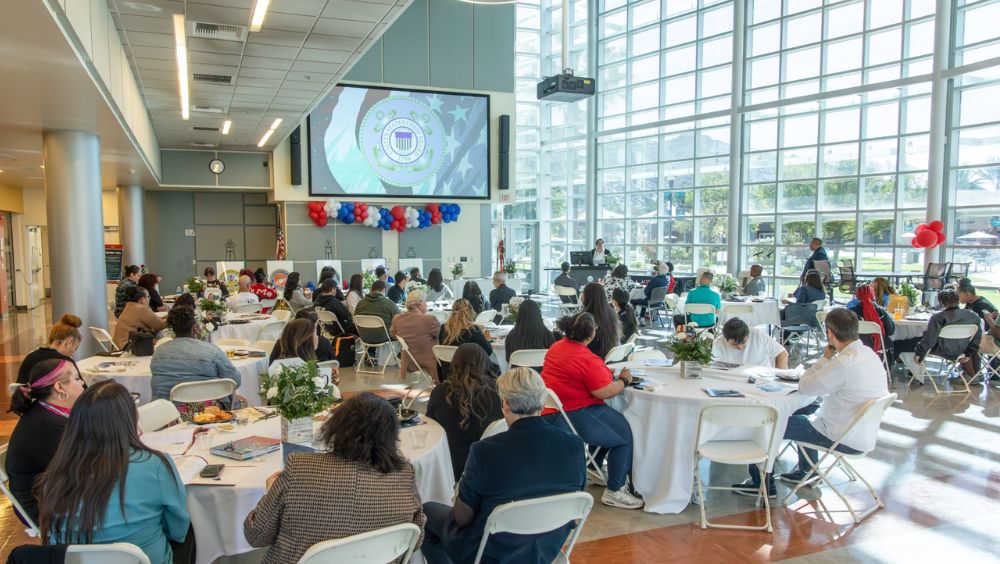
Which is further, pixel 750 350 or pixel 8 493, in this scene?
pixel 750 350

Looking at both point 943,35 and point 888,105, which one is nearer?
point 943,35

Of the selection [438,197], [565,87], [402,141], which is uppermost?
[565,87]

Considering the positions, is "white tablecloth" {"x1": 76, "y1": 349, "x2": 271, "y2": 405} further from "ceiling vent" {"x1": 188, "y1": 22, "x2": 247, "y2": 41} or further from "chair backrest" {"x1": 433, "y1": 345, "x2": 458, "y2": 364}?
"ceiling vent" {"x1": 188, "y1": 22, "x2": 247, "y2": 41}

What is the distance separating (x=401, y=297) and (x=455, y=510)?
8.56m

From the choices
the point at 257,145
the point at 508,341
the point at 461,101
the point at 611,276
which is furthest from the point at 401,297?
the point at 461,101

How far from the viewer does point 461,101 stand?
17.6 m

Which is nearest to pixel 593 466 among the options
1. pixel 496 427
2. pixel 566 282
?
pixel 496 427

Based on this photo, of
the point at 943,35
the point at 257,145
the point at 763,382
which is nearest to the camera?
the point at 763,382

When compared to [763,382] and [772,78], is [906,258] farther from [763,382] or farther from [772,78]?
[763,382]

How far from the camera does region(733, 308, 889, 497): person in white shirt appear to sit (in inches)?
176

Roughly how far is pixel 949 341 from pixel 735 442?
16.8 ft

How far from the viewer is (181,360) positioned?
5012 mm

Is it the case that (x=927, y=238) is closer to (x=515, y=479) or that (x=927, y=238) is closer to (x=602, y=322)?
(x=602, y=322)

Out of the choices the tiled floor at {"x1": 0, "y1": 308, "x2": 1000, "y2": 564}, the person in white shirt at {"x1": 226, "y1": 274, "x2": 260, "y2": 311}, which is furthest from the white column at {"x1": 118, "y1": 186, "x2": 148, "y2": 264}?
the tiled floor at {"x1": 0, "y1": 308, "x2": 1000, "y2": 564}
